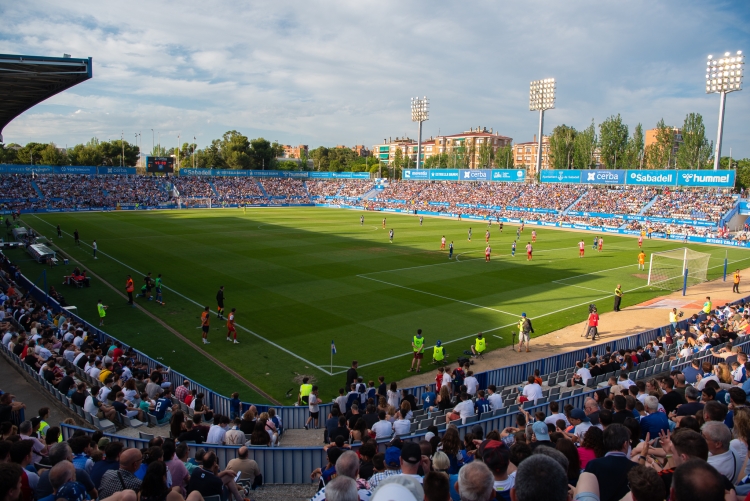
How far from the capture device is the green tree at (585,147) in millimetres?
91688

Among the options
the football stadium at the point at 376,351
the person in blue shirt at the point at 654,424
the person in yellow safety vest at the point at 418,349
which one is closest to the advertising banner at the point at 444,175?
the football stadium at the point at 376,351

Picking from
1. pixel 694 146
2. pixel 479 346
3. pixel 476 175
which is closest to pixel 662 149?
pixel 694 146

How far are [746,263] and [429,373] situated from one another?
3553 centimetres

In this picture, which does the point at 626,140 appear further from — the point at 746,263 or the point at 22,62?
the point at 22,62

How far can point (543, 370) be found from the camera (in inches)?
660

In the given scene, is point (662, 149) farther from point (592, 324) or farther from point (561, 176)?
point (592, 324)

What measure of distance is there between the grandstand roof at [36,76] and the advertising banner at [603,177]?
68.0 m

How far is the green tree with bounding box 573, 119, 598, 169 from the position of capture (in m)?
91.7

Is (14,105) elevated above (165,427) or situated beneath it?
elevated above

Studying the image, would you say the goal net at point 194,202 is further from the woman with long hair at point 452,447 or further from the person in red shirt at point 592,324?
the woman with long hair at point 452,447

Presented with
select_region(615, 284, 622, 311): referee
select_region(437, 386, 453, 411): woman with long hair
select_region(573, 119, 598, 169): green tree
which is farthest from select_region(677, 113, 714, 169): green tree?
select_region(437, 386, 453, 411): woman with long hair

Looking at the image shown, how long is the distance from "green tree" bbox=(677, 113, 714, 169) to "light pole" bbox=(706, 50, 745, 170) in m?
21.9

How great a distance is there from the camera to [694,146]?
82.7 metres

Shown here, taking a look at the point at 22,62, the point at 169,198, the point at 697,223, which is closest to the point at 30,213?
the point at 169,198
